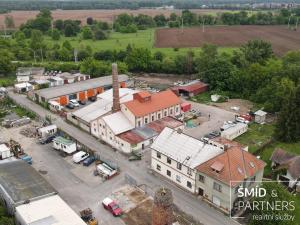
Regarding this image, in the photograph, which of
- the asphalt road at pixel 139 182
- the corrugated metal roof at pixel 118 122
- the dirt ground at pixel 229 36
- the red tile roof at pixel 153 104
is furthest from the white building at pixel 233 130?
the dirt ground at pixel 229 36

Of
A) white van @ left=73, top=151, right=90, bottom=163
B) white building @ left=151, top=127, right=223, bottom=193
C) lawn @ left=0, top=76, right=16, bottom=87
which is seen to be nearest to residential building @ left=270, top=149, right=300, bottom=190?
white building @ left=151, top=127, right=223, bottom=193

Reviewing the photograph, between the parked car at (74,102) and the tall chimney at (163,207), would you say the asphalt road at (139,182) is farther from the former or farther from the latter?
the parked car at (74,102)

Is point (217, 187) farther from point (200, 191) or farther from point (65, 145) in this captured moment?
point (65, 145)

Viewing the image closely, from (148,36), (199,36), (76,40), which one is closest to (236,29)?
(199,36)

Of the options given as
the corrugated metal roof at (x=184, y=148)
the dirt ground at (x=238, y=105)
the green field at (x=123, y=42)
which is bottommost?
the dirt ground at (x=238, y=105)

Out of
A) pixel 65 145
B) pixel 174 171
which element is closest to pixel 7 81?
pixel 65 145

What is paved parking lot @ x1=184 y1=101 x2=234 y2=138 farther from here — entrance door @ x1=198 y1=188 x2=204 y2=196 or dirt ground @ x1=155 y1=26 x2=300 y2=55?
dirt ground @ x1=155 y1=26 x2=300 y2=55

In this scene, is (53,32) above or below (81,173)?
above

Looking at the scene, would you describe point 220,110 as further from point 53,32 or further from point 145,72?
point 53,32

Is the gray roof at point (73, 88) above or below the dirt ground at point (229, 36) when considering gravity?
below
